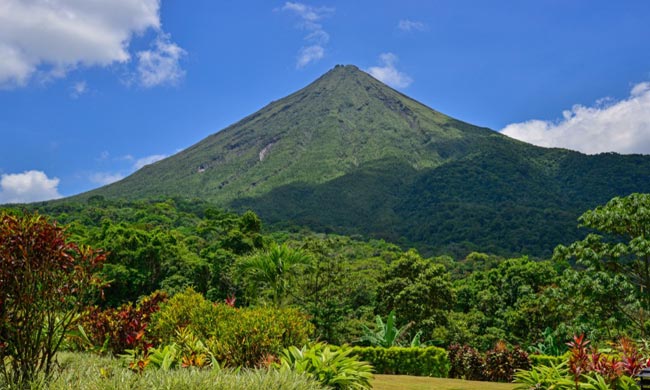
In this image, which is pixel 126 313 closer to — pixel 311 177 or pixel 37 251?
pixel 37 251

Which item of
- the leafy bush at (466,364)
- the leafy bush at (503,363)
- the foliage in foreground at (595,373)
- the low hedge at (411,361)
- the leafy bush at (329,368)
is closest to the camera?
the leafy bush at (329,368)

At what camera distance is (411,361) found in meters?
13.6

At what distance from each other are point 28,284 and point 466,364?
37.5 feet

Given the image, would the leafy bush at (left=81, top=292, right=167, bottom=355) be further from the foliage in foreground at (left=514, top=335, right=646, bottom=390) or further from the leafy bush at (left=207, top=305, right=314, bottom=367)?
the foliage in foreground at (left=514, top=335, right=646, bottom=390)

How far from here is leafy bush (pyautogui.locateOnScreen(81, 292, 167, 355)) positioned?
28.2 feet

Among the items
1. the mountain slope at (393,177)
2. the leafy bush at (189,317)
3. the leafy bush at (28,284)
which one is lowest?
the leafy bush at (189,317)

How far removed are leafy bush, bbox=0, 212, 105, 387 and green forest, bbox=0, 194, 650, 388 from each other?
0.02 metres

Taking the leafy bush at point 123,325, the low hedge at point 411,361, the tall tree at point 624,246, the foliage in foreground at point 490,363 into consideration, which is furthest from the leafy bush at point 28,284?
the tall tree at point 624,246

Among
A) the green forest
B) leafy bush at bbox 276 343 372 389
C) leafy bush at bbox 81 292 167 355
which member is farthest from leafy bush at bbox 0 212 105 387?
leafy bush at bbox 276 343 372 389

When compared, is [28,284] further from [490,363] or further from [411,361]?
[490,363]

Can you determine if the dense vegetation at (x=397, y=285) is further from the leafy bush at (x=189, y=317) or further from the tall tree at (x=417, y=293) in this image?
the leafy bush at (x=189, y=317)

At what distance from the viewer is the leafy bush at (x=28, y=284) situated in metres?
5.50

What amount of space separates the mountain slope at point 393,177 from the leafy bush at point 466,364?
59.6 meters

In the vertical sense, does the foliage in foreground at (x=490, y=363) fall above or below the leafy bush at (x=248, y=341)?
below
